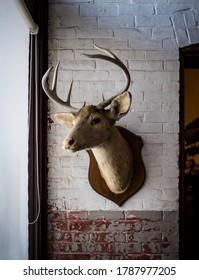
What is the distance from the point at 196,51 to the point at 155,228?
0.89 metres

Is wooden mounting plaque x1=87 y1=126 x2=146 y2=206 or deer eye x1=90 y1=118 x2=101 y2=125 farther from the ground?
deer eye x1=90 y1=118 x2=101 y2=125

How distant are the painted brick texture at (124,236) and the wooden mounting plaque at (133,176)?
3.6 inches

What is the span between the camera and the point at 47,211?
1538 mm

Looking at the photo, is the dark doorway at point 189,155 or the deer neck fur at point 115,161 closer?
the deer neck fur at point 115,161

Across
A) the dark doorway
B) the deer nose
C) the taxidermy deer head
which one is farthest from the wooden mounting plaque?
the deer nose

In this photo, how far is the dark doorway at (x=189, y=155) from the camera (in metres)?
1.54

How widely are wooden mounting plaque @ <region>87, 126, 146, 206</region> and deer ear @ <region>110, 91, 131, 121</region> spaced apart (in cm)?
21

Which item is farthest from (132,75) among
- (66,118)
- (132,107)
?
(66,118)

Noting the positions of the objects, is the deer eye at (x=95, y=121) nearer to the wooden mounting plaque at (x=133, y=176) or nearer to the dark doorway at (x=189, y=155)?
the wooden mounting plaque at (x=133, y=176)

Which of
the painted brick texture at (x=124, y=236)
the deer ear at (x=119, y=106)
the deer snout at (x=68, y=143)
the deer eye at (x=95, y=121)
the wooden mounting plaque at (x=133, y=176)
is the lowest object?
the painted brick texture at (x=124, y=236)

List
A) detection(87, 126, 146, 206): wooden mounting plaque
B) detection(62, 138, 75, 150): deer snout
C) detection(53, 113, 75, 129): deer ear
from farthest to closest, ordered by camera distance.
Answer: detection(87, 126, 146, 206): wooden mounting plaque < detection(53, 113, 75, 129): deer ear < detection(62, 138, 75, 150): deer snout

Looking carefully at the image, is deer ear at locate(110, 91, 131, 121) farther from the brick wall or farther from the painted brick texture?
the painted brick texture

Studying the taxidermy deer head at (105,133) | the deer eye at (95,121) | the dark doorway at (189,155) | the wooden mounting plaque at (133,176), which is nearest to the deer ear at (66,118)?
the taxidermy deer head at (105,133)

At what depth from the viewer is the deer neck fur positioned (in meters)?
1.36
